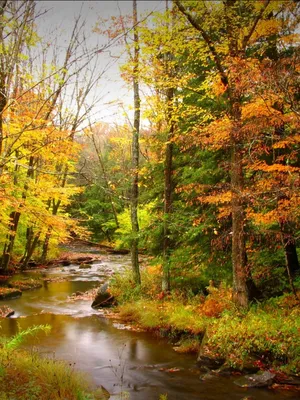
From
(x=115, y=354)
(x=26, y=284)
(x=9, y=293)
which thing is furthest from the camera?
(x=26, y=284)

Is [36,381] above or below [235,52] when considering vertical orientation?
below

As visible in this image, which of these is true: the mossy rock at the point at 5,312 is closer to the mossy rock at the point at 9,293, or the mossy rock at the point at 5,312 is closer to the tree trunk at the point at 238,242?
the mossy rock at the point at 9,293

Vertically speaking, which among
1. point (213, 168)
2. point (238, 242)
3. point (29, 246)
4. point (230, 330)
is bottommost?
point (230, 330)

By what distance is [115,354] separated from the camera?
8.86 meters

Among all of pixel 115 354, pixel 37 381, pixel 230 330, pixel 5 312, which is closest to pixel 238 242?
pixel 230 330

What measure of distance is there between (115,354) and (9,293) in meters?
7.66

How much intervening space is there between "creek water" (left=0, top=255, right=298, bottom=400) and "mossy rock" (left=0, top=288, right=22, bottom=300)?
0.44 meters

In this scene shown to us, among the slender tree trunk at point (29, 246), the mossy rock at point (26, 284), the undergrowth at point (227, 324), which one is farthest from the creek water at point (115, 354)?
the slender tree trunk at point (29, 246)

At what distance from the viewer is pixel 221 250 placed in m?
10.7

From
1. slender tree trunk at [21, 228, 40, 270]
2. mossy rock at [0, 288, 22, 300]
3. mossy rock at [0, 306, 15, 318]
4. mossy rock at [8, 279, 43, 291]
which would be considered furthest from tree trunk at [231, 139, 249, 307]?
slender tree trunk at [21, 228, 40, 270]

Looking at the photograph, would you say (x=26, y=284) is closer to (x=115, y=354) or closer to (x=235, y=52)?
(x=115, y=354)

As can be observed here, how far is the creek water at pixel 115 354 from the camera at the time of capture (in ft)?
22.0

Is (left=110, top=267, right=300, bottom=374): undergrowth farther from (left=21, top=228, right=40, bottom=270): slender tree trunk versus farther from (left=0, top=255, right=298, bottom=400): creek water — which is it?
(left=21, top=228, right=40, bottom=270): slender tree trunk

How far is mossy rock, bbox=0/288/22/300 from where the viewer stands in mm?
14383
